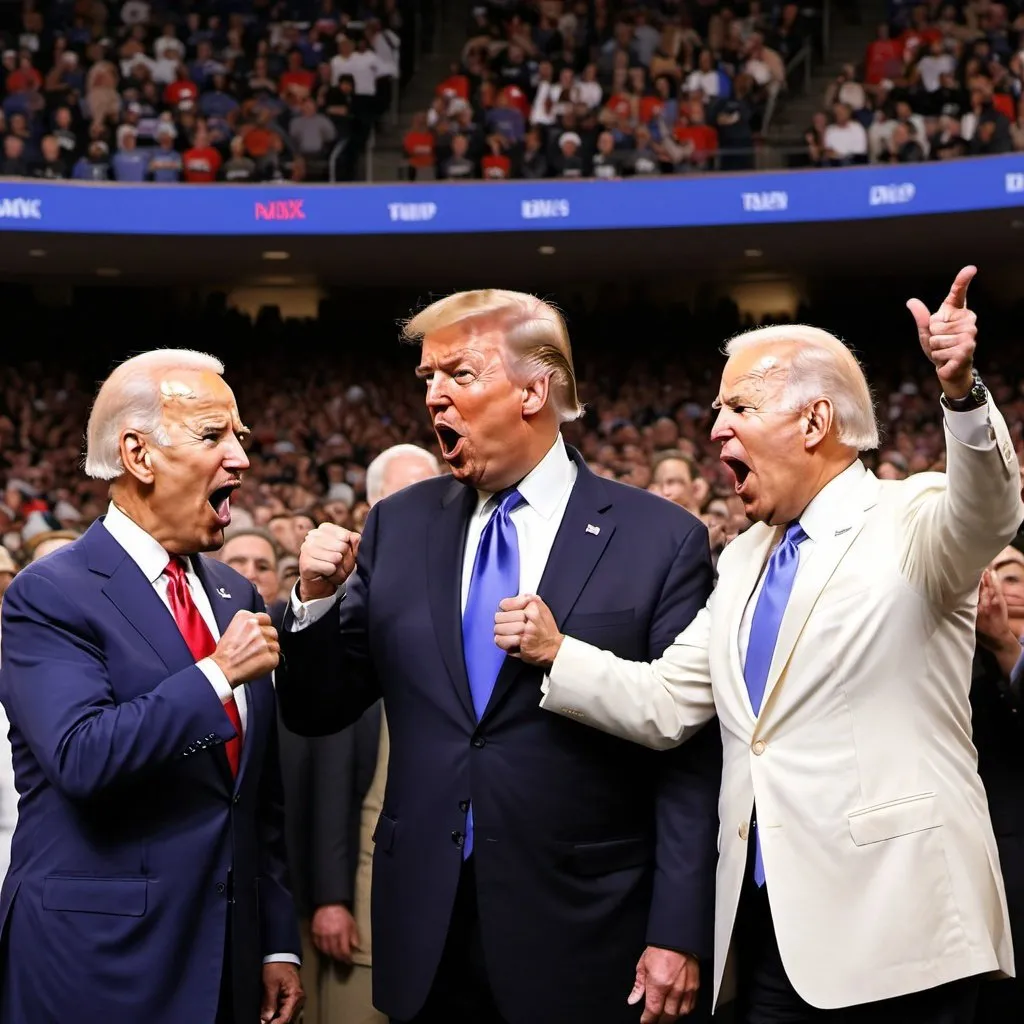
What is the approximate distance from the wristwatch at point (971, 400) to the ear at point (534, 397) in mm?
820

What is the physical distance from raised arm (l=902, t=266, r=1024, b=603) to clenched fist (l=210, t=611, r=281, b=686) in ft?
3.62

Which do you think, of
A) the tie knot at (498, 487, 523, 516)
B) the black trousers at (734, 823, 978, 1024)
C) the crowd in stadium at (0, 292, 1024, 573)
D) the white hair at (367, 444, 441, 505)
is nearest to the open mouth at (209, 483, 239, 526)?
the tie knot at (498, 487, 523, 516)

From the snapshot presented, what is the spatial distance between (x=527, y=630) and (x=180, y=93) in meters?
12.2

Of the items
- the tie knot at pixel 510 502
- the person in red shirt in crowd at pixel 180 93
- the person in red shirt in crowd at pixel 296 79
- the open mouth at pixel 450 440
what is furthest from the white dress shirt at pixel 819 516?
the person in red shirt in crowd at pixel 180 93

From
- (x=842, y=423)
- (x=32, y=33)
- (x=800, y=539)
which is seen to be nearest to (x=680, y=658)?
(x=800, y=539)

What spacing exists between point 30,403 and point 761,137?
7.16m

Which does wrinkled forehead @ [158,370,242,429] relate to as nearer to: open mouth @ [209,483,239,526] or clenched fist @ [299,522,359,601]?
open mouth @ [209,483,239,526]

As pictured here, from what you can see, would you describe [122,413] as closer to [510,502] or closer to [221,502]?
[221,502]

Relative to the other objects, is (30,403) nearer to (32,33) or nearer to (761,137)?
(32,33)

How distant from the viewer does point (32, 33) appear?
553 inches

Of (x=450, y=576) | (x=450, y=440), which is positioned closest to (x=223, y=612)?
(x=450, y=576)

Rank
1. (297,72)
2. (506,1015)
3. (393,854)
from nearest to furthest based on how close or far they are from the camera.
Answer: (506,1015), (393,854), (297,72)

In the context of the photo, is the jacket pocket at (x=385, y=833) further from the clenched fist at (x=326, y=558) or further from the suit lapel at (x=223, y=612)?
the clenched fist at (x=326, y=558)

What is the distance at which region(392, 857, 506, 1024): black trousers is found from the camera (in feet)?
8.45
